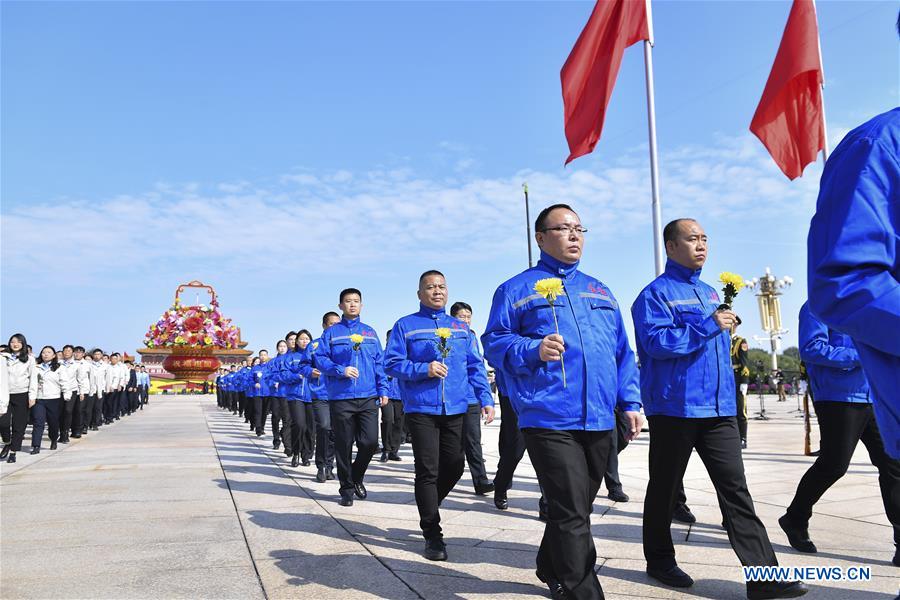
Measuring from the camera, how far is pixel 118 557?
495cm

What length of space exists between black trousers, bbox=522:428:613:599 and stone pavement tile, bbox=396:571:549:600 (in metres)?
0.60

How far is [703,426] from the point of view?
4266 millimetres

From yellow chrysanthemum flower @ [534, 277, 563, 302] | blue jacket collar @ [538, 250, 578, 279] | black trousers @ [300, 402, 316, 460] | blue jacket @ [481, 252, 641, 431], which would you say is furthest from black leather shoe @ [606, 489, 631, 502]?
black trousers @ [300, 402, 316, 460]


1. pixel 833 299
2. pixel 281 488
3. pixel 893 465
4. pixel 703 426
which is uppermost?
pixel 833 299

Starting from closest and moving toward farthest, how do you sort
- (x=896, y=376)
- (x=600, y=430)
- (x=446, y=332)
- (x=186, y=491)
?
(x=896, y=376)
(x=600, y=430)
(x=446, y=332)
(x=186, y=491)

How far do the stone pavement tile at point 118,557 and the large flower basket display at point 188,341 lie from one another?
74555mm

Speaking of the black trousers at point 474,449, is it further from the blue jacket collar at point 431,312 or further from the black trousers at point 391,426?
the black trousers at point 391,426

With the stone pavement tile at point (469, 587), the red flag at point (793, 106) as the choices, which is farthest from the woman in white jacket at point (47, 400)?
the red flag at point (793, 106)

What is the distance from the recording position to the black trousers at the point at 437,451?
5.45m

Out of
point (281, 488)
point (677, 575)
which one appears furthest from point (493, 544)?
point (281, 488)

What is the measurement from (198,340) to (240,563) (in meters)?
75.7

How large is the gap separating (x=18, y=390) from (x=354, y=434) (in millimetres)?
7744

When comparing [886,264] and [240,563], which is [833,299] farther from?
[240,563]

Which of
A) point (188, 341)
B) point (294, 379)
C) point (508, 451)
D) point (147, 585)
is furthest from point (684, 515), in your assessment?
point (188, 341)
